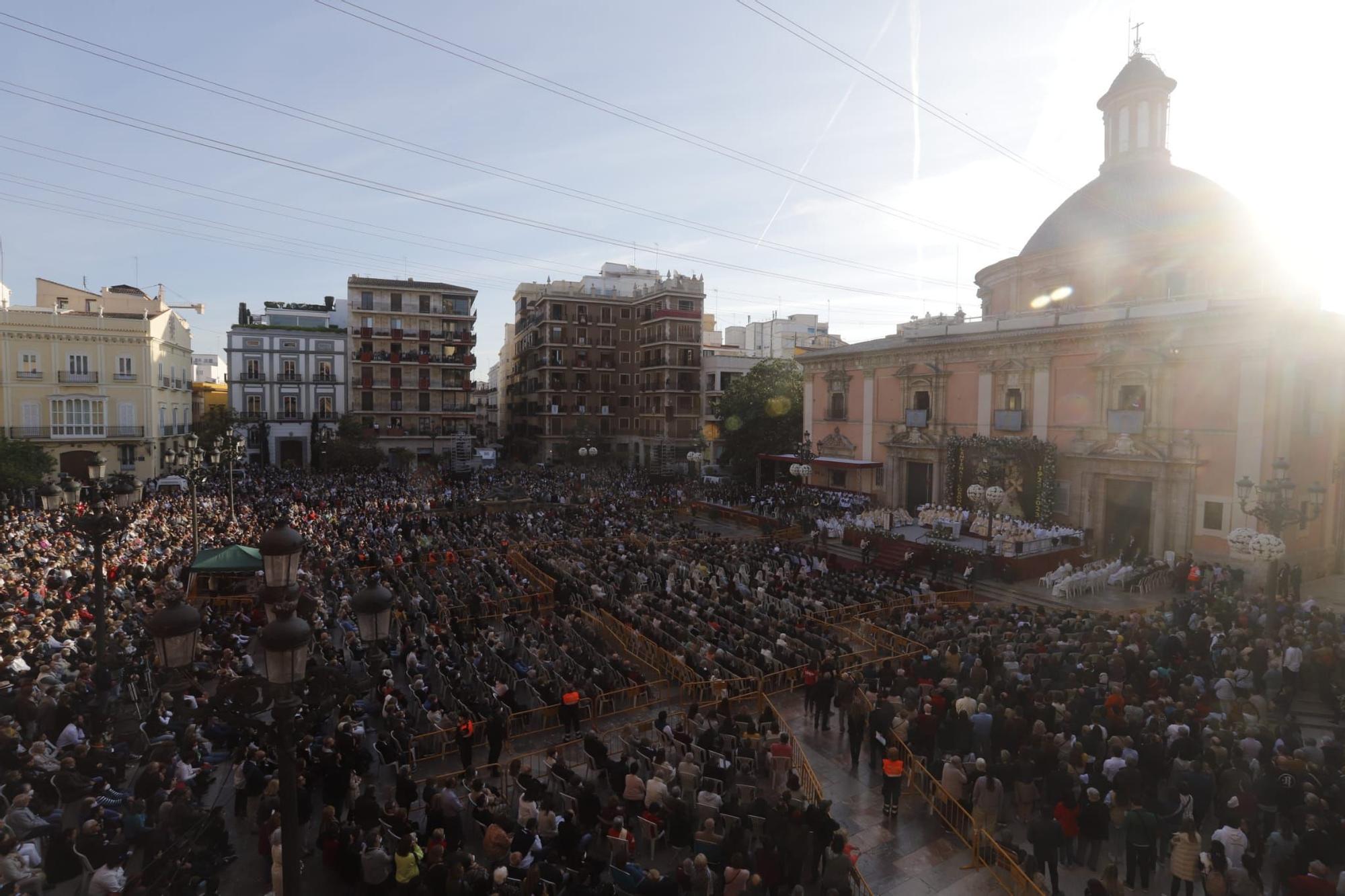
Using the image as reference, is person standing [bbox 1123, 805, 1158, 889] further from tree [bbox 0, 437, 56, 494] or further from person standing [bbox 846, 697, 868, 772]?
tree [bbox 0, 437, 56, 494]

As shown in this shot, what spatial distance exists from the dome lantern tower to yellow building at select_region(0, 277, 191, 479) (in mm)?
51818

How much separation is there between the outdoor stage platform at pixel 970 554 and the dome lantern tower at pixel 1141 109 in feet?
61.5

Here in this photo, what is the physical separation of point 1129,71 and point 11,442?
5150 centimetres

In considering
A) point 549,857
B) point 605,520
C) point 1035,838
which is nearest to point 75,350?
point 605,520

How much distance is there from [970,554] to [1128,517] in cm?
706

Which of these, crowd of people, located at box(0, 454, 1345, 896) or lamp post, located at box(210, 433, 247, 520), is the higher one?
lamp post, located at box(210, 433, 247, 520)

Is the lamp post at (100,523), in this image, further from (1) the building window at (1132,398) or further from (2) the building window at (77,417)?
(2) the building window at (77,417)

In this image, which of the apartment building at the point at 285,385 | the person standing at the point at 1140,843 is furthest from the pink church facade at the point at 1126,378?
the apartment building at the point at 285,385

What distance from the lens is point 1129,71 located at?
31.4 m

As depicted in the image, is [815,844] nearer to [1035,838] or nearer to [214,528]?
[1035,838]

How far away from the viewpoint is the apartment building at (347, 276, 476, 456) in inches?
2158

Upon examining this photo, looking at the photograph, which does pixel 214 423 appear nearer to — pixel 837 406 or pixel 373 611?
pixel 837 406

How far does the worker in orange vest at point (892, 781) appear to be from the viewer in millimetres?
9625

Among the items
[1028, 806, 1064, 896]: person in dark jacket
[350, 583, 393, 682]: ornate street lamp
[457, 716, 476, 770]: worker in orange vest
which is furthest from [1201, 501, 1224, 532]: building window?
[350, 583, 393, 682]: ornate street lamp
